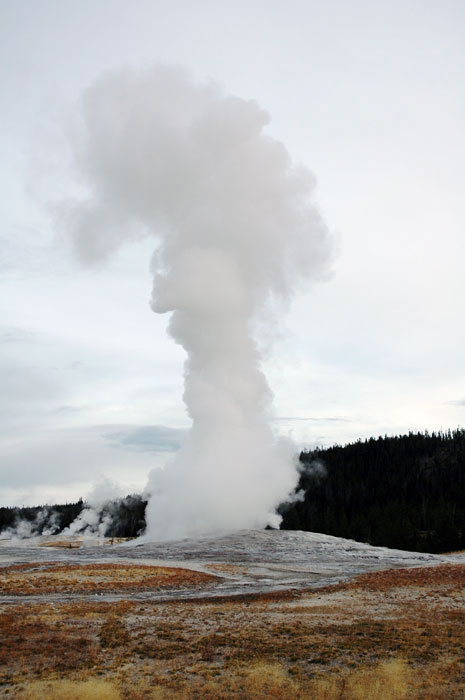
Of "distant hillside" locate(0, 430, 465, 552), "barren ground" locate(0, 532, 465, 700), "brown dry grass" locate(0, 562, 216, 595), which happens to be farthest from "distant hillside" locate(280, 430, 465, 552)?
"brown dry grass" locate(0, 562, 216, 595)

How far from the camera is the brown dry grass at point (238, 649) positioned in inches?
655

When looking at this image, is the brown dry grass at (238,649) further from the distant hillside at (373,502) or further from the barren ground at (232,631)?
the distant hillside at (373,502)

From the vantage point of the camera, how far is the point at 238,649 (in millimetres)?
20828

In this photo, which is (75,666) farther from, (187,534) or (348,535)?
(348,535)

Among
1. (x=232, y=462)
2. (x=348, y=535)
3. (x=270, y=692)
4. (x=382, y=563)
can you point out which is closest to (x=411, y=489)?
(x=348, y=535)

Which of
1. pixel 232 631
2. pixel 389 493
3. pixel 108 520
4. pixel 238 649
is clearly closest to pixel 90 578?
pixel 232 631

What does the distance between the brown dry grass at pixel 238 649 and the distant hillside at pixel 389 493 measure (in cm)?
6802

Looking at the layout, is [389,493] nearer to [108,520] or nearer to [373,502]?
[373,502]

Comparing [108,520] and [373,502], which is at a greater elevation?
[373,502]

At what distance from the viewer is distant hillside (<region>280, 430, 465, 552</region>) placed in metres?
94.8

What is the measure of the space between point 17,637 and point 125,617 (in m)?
6.63

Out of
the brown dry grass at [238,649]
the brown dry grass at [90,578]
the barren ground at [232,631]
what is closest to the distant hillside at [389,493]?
the barren ground at [232,631]

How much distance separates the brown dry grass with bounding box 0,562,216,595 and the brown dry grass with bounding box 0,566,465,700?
8346 millimetres

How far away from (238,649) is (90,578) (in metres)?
28.3
